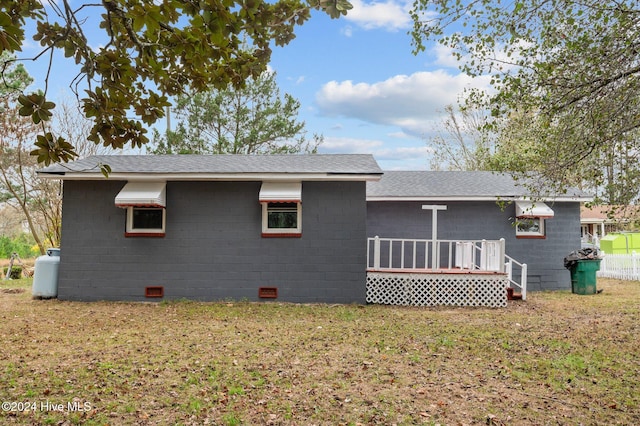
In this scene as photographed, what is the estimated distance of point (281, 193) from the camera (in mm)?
9336

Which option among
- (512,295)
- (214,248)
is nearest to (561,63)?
(512,295)

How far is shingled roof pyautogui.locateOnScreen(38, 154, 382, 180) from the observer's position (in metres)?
9.46

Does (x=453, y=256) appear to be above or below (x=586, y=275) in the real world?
above

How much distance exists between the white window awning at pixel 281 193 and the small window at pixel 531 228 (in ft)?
21.6

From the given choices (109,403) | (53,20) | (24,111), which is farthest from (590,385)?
(53,20)

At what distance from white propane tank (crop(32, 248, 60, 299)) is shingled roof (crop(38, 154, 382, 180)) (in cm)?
193

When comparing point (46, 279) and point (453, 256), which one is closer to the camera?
point (46, 279)

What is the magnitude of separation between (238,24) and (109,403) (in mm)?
3367

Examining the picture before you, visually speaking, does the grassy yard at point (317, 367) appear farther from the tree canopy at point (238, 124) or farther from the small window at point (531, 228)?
the tree canopy at point (238, 124)

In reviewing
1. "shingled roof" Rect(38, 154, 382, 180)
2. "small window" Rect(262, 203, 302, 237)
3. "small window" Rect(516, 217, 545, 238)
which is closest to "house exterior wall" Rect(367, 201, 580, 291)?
"small window" Rect(516, 217, 545, 238)

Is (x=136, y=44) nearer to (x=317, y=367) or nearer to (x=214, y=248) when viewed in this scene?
(x=317, y=367)

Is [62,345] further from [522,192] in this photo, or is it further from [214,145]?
[214,145]

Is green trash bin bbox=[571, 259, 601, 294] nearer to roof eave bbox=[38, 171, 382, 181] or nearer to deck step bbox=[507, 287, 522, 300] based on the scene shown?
deck step bbox=[507, 287, 522, 300]

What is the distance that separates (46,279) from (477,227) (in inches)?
416
